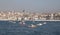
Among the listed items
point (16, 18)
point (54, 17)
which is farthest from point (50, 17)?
point (16, 18)

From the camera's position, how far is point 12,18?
143ft

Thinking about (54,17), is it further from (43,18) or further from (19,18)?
(19,18)

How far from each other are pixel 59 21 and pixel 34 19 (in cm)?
575

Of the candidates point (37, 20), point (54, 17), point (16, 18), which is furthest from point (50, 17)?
point (16, 18)

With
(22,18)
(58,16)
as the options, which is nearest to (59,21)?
(58,16)

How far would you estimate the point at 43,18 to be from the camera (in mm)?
42406

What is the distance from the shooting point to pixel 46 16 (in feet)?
136

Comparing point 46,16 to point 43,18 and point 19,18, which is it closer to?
point 43,18

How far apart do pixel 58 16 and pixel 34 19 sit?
17.3 ft

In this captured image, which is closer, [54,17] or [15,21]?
[54,17]

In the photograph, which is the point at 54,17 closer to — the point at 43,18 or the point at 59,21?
the point at 43,18

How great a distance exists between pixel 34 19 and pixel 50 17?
415cm

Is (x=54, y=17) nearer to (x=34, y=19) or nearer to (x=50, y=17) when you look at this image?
(x=50, y=17)

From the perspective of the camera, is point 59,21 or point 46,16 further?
point 59,21
